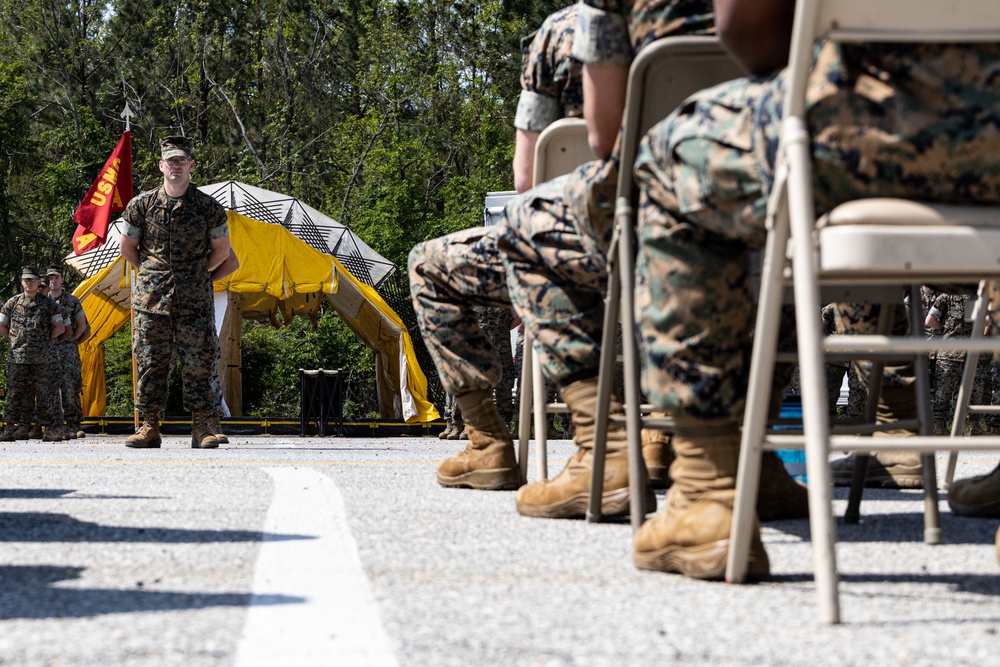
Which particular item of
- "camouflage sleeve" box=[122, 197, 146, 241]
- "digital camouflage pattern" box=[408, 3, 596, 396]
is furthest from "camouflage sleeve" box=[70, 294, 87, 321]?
"digital camouflage pattern" box=[408, 3, 596, 396]

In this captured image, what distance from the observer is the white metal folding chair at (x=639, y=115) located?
110 inches

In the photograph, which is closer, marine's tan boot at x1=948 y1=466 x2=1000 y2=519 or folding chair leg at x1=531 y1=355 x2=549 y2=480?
marine's tan boot at x1=948 y1=466 x2=1000 y2=519

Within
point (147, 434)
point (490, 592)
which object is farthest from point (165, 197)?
point (490, 592)

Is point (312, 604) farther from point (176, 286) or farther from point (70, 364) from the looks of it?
point (70, 364)

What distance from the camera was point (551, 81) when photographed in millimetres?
4090

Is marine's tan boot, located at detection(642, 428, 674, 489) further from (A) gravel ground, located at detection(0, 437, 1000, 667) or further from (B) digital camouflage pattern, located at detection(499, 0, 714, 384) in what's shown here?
(B) digital camouflage pattern, located at detection(499, 0, 714, 384)

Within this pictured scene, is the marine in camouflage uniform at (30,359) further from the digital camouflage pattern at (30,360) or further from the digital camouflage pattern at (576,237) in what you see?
the digital camouflage pattern at (576,237)

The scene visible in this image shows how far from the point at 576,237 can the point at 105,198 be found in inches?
603

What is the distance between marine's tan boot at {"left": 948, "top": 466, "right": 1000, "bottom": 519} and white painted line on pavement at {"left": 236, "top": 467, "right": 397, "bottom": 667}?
62.3 inches

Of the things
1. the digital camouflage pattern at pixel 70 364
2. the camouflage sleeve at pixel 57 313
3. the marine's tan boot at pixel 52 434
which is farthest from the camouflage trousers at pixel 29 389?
the camouflage sleeve at pixel 57 313

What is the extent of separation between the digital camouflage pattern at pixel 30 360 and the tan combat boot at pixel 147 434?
564cm

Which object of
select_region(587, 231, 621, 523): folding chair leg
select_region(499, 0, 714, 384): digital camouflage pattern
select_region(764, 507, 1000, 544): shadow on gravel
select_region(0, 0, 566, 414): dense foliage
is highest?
select_region(0, 0, 566, 414): dense foliage

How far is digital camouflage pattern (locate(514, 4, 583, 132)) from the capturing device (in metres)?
4.04

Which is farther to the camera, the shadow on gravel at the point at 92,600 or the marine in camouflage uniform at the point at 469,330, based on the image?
the marine in camouflage uniform at the point at 469,330
